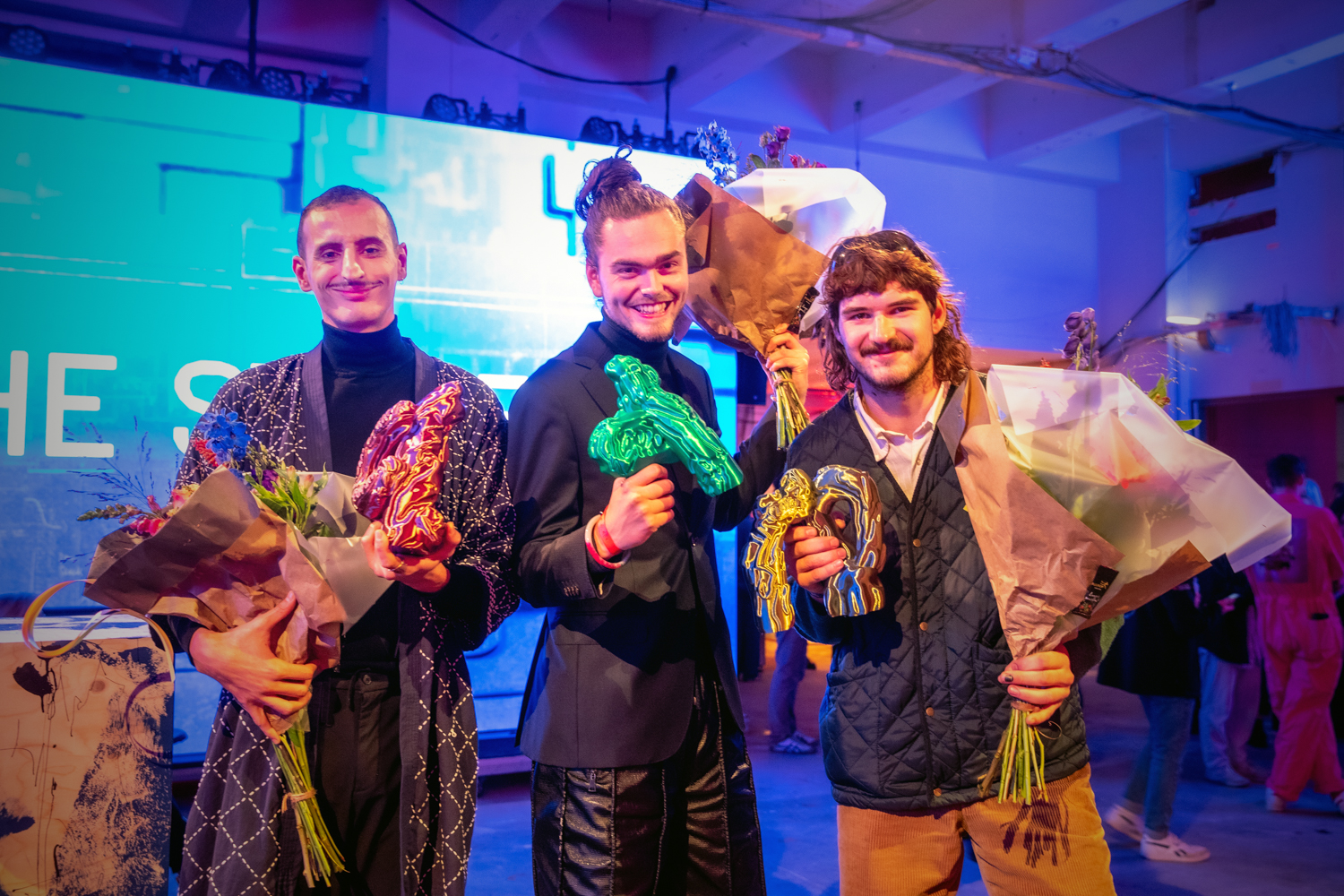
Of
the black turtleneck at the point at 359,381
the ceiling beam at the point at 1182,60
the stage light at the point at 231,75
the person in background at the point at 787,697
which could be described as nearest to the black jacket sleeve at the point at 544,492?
the black turtleneck at the point at 359,381

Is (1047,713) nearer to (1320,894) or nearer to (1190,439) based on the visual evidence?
(1190,439)

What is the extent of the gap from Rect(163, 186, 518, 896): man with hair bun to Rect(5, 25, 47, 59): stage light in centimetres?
457

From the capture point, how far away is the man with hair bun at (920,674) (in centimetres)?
158

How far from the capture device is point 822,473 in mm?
1622

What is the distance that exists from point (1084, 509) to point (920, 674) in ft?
1.30

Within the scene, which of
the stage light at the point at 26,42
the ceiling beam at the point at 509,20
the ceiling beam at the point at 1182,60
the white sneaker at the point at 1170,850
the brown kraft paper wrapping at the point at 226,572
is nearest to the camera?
the brown kraft paper wrapping at the point at 226,572

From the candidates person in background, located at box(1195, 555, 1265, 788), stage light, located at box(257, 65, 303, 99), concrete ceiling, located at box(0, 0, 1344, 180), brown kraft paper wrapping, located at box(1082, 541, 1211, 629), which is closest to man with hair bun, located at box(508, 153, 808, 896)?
brown kraft paper wrapping, located at box(1082, 541, 1211, 629)

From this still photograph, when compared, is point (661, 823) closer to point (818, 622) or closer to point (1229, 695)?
point (818, 622)

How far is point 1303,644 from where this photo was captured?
175 inches

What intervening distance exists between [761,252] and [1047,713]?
1059 millimetres

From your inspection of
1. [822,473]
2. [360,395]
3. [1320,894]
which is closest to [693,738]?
[822,473]

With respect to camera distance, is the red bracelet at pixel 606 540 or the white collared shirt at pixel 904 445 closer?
the red bracelet at pixel 606 540

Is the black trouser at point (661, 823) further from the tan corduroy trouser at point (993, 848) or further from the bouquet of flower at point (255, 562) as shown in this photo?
the bouquet of flower at point (255, 562)

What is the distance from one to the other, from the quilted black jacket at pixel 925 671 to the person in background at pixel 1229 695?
362cm
